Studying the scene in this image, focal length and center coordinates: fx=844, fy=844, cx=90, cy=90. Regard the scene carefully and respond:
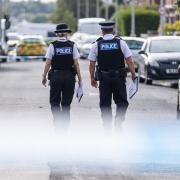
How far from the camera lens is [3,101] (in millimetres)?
19594

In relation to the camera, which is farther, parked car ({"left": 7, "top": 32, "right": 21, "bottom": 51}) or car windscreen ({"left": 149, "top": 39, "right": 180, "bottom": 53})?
parked car ({"left": 7, "top": 32, "right": 21, "bottom": 51})

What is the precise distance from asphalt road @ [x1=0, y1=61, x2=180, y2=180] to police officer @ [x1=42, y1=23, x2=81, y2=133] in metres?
0.37

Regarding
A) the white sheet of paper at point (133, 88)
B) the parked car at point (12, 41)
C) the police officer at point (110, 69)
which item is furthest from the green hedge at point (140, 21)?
the police officer at point (110, 69)

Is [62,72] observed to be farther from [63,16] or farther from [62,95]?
[63,16]

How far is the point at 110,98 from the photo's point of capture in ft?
41.3

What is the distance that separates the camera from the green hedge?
74.4m

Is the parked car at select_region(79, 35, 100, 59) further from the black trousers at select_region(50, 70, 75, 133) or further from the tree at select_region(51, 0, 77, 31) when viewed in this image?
the tree at select_region(51, 0, 77, 31)

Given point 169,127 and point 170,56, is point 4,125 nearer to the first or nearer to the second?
point 169,127

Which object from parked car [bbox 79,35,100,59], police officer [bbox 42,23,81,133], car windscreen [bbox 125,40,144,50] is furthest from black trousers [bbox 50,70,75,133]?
parked car [bbox 79,35,100,59]

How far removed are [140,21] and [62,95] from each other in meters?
64.0

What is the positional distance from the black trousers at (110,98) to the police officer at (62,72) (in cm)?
54

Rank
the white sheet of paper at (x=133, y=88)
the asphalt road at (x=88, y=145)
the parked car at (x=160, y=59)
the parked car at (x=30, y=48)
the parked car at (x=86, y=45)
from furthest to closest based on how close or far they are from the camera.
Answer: the parked car at (x=30, y=48) < the parked car at (x=86, y=45) < the parked car at (x=160, y=59) < the white sheet of paper at (x=133, y=88) < the asphalt road at (x=88, y=145)

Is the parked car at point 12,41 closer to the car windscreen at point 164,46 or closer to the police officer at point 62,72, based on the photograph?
the car windscreen at point 164,46

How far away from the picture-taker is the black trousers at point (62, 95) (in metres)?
12.8
